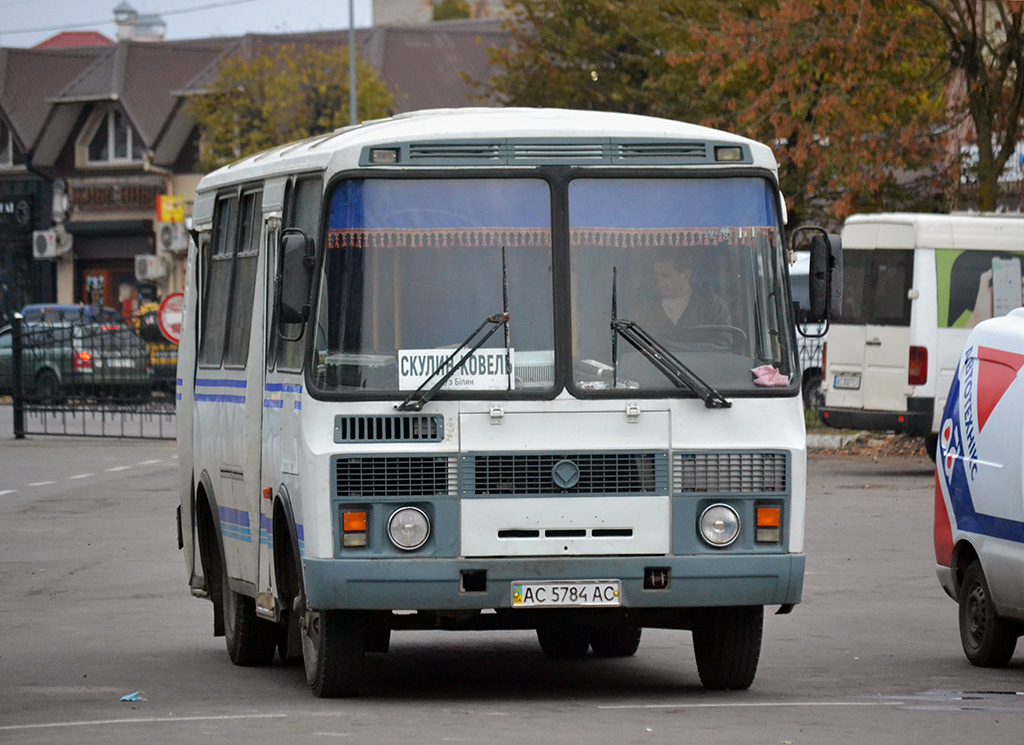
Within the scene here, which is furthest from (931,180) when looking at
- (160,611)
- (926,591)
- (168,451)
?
(160,611)

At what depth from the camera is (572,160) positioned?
9461mm

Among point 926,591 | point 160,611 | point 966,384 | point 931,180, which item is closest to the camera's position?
point 966,384

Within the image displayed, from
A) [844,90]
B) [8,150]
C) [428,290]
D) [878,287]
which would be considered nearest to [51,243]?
[8,150]

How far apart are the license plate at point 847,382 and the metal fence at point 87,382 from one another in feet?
40.2

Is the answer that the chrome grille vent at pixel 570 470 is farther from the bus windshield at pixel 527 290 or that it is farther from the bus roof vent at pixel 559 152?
the bus roof vent at pixel 559 152

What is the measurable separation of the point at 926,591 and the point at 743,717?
623 cm

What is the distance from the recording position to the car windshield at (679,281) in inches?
367

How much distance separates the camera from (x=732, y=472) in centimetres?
930

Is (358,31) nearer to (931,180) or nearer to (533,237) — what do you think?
(931,180)

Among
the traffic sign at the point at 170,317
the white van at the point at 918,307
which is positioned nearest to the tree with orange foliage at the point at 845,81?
the white van at the point at 918,307

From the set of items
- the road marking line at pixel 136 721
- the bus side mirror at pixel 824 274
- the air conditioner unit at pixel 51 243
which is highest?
the air conditioner unit at pixel 51 243

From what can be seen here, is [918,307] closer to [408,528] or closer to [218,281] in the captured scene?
[218,281]

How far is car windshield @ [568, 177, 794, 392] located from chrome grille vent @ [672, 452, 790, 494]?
0.30m

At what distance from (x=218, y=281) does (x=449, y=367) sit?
9.52 ft
